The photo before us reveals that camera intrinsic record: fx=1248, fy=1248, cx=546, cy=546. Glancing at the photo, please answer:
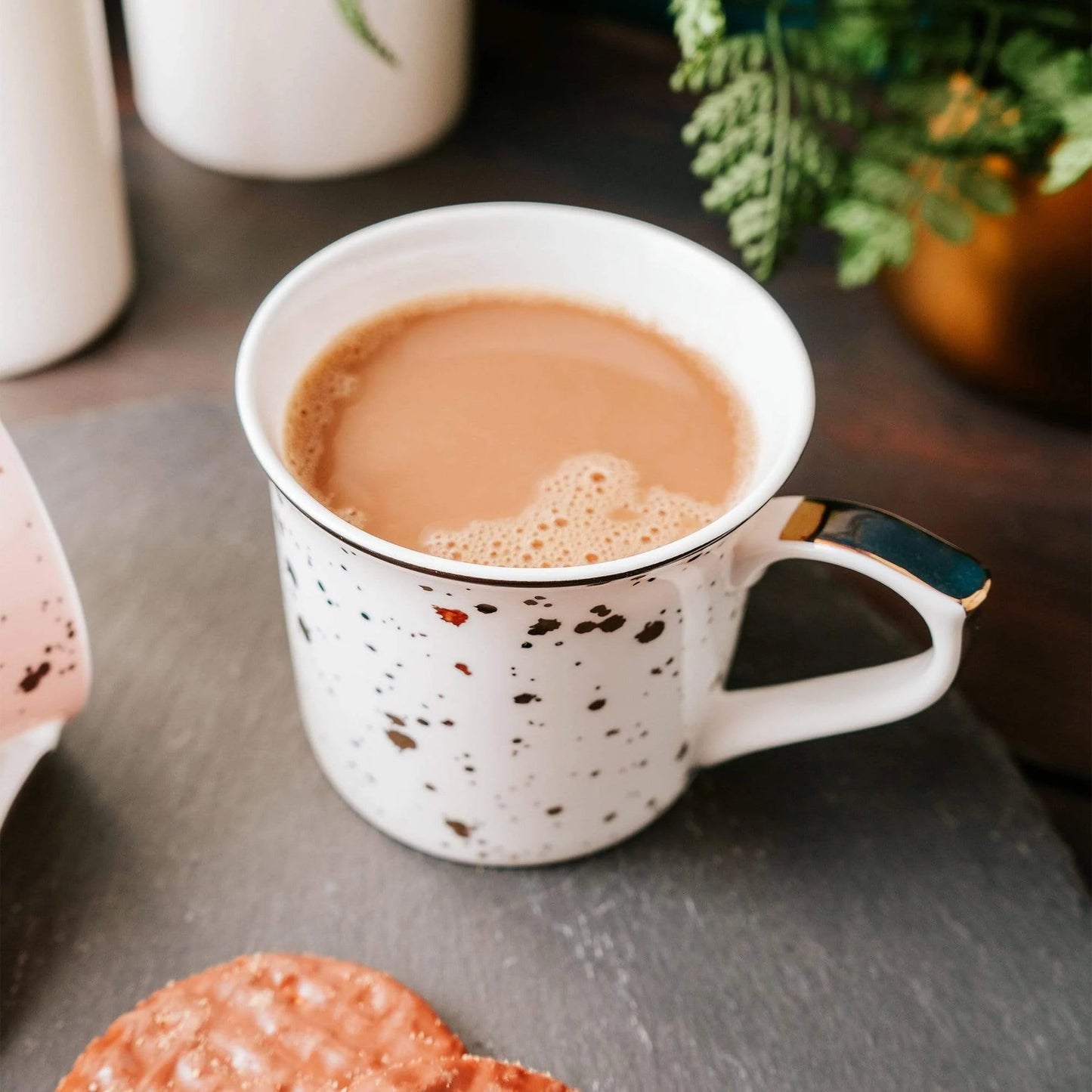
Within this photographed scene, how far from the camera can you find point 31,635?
531 mm

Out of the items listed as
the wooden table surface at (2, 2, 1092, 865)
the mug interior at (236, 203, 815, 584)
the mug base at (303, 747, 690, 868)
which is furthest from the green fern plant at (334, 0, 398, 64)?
the mug base at (303, 747, 690, 868)

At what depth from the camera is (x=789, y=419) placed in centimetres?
52

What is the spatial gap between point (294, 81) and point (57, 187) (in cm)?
20

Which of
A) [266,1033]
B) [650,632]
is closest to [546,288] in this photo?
[650,632]

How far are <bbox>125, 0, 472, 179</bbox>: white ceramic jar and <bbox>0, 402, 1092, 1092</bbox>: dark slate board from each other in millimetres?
359

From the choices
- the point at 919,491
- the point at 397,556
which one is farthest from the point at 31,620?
the point at 919,491

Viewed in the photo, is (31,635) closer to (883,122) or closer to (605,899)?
(605,899)

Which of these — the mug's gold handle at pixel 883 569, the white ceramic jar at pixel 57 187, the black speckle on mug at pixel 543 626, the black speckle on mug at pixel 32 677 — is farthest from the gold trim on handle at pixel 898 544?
the white ceramic jar at pixel 57 187

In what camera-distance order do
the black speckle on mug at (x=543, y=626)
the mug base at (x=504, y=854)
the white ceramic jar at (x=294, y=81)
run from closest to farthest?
the black speckle on mug at (x=543, y=626) → the mug base at (x=504, y=854) → the white ceramic jar at (x=294, y=81)

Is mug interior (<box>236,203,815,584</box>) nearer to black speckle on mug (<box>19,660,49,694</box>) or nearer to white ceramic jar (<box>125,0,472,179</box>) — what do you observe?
black speckle on mug (<box>19,660,49,694</box>)

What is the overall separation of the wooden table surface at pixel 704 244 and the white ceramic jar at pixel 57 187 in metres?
0.03

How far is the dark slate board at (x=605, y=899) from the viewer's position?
548 millimetres

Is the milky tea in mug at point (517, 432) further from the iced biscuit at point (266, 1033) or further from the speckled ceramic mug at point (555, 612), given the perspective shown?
the iced biscuit at point (266, 1033)

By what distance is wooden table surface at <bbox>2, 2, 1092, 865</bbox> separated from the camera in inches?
27.2
